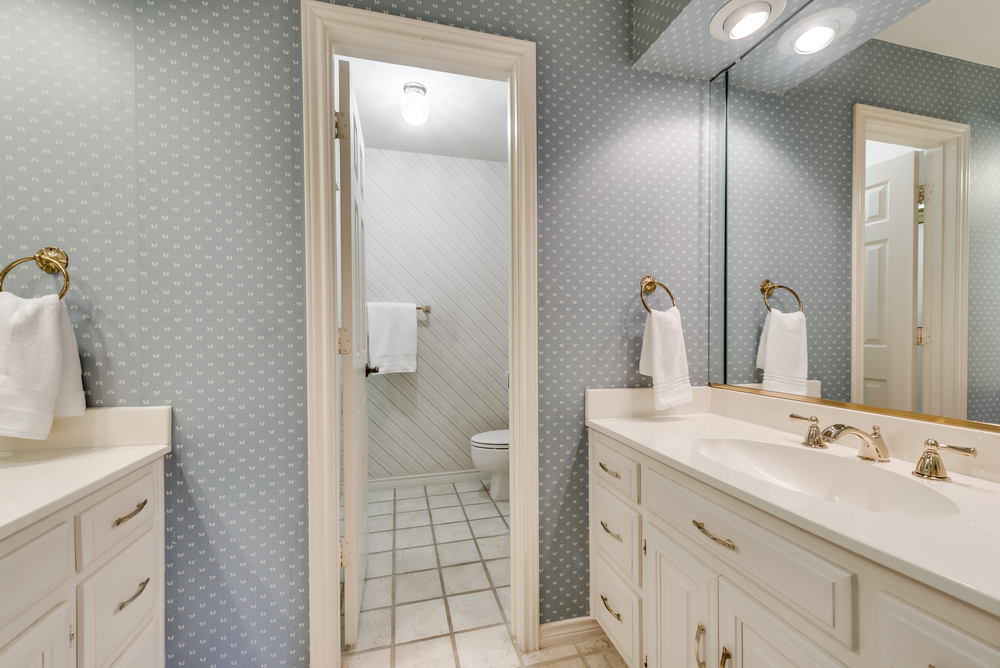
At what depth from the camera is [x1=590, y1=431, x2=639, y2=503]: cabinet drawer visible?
1.17 metres

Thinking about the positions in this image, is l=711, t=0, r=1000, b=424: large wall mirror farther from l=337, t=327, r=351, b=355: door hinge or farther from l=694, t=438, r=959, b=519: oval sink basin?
l=337, t=327, r=351, b=355: door hinge

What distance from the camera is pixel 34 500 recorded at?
0.76 meters

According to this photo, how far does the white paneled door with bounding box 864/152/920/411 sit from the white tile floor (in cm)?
121

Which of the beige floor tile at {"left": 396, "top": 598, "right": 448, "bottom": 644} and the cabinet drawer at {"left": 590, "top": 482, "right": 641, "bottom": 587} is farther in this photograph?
the beige floor tile at {"left": 396, "top": 598, "right": 448, "bottom": 644}

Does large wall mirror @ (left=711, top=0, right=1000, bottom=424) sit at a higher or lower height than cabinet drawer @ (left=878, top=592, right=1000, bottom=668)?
higher

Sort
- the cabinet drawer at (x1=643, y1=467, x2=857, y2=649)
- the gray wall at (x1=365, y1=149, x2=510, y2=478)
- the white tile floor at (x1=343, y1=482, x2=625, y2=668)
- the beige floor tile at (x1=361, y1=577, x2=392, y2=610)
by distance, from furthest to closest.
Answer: the gray wall at (x1=365, y1=149, x2=510, y2=478) < the beige floor tile at (x1=361, y1=577, x2=392, y2=610) < the white tile floor at (x1=343, y1=482, x2=625, y2=668) < the cabinet drawer at (x1=643, y1=467, x2=857, y2=649)

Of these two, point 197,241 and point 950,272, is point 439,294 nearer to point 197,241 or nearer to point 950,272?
point 197,241

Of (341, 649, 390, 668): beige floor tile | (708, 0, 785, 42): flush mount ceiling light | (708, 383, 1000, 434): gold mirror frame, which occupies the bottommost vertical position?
(341, 649, 390, 668): beige floor tile

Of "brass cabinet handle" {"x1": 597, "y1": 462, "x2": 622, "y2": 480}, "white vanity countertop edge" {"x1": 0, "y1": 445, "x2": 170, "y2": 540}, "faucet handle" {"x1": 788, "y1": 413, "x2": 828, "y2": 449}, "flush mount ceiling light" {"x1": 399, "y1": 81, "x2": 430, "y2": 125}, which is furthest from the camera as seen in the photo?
"flush mount ceiling light" {"x1": 399, "y1": 81, "x2": 430, "y2": 125}

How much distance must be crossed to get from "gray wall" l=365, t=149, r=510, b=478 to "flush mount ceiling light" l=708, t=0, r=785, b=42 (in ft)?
5.93

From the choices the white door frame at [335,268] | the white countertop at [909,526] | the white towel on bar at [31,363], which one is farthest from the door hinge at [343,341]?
the white countertop at [909,526]

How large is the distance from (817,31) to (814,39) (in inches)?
0.7

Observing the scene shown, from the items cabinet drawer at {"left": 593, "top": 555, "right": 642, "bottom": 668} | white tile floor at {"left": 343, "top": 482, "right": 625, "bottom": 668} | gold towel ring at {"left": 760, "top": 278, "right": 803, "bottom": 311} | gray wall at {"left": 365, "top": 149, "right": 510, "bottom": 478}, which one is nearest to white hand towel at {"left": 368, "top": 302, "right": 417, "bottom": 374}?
gray wall at {"left": 365, "top": 149, "right": 510, "bottom": 478}

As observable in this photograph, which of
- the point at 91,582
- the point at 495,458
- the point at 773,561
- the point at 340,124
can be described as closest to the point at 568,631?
the point at 773,561
